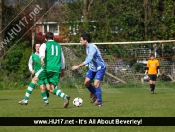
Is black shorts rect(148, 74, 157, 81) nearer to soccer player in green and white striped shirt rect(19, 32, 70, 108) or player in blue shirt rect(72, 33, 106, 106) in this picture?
player in blue shirt rect(72, 33, 106, 106)

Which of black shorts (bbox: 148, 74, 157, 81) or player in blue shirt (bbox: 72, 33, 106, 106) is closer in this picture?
player in blue shirt (bbox: 72, 33, 106, 106)

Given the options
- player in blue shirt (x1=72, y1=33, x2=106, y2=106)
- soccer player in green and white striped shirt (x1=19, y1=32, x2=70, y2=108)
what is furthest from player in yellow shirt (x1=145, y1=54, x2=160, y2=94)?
soccer player in green and white striped shirt (x1=19, y1=32, x2=70, y2=108)

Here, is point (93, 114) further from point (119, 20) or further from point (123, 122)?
point (119, 20)

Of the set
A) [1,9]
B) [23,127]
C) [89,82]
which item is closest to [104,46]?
[89,82]

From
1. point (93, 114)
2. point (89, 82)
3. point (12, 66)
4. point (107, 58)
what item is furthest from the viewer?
point (12, 66)

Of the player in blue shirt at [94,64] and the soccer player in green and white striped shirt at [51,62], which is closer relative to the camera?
the soccer player in green and white striped shirt at [51,62]

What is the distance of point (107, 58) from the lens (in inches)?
1144

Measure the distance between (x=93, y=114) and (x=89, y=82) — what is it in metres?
4.92

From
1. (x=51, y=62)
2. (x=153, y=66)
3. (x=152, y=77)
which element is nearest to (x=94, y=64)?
(x=51, y=62)

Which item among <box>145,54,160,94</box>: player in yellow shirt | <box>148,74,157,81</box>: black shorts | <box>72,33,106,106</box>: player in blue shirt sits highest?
<box>72,33,106,106</box>: player in blue shirt

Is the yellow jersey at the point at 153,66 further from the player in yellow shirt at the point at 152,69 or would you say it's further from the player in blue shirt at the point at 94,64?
the player in blue shirt at the point at 94,64

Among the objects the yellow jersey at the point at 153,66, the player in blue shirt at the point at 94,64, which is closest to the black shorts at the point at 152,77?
the yellow jersey at the point at 153,66

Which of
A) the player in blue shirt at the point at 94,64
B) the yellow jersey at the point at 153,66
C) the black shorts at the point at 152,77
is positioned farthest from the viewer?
the yellow jersey at the point at 153,66

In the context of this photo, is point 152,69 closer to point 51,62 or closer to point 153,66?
point 153,66
